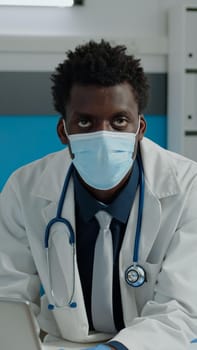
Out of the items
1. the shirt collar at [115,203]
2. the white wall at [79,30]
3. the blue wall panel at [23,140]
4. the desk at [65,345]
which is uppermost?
the white wall at [79,30]

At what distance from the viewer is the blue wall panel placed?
6.75ft

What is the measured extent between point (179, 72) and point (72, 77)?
0.85m

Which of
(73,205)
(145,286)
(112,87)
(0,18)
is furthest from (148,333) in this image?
(0,18)

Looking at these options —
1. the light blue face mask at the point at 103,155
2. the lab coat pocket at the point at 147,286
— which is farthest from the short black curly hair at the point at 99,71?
the lab coat pocket at the point at 147,286

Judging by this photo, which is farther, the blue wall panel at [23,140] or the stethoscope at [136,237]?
the blue wall panel at [23,140]

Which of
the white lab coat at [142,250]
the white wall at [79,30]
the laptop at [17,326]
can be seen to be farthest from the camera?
the white wall at [79,30]

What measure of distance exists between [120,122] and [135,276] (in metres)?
0.33

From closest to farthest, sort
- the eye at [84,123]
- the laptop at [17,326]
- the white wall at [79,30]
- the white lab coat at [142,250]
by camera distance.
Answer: the laptop at [17,326] < the white lab coat at [142,250] < the eye at [84,123] < the white wall at [79,30]

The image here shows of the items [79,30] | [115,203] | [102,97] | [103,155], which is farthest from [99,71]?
[79,30]

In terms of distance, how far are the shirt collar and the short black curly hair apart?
0.17 m

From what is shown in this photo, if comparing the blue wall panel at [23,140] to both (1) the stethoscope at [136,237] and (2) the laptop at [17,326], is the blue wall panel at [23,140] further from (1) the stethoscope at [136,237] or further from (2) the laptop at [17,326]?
(2) the laptop at [17,326]

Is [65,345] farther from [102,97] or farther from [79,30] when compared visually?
[79,30]

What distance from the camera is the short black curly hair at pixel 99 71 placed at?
49.3 inches

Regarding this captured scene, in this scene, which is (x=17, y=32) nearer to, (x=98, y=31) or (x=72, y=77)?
(x=98, y=31)
